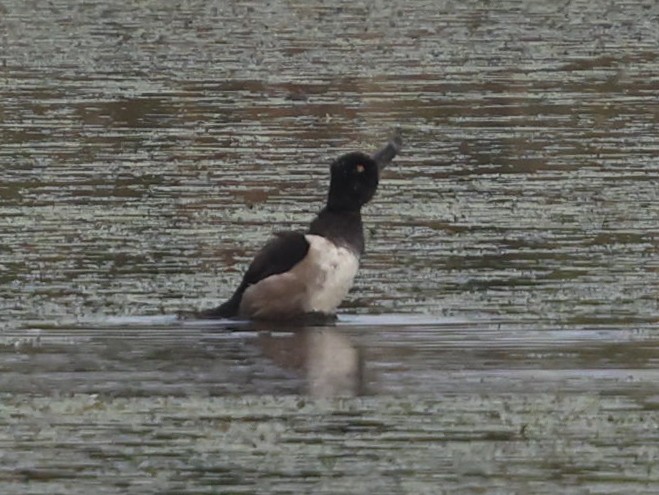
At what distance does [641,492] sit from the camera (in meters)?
8.51

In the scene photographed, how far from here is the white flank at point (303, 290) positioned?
1272 cm

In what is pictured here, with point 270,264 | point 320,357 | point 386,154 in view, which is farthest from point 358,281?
point 320,357

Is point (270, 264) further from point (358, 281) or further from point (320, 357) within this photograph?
point (320, 357)

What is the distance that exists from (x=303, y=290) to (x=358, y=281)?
129cm

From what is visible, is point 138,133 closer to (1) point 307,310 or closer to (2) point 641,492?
(1) point 307,310

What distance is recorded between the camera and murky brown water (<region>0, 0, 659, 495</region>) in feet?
30.4

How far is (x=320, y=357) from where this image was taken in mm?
11516

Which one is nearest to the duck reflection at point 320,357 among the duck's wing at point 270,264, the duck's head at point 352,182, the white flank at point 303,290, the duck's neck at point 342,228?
the white flank at point 303,290

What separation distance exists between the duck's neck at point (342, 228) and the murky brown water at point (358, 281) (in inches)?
14.4

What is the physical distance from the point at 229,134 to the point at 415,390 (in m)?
10.7

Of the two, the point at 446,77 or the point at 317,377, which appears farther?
the point at 446,77

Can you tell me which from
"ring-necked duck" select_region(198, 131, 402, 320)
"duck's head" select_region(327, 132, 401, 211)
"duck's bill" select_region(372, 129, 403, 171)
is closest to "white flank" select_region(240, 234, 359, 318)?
"ring-necked duck" select_region(198, 131, 402, 320)

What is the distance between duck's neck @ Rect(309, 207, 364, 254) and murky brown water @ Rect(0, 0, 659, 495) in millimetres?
365

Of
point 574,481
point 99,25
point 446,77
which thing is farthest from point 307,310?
point 99,25
